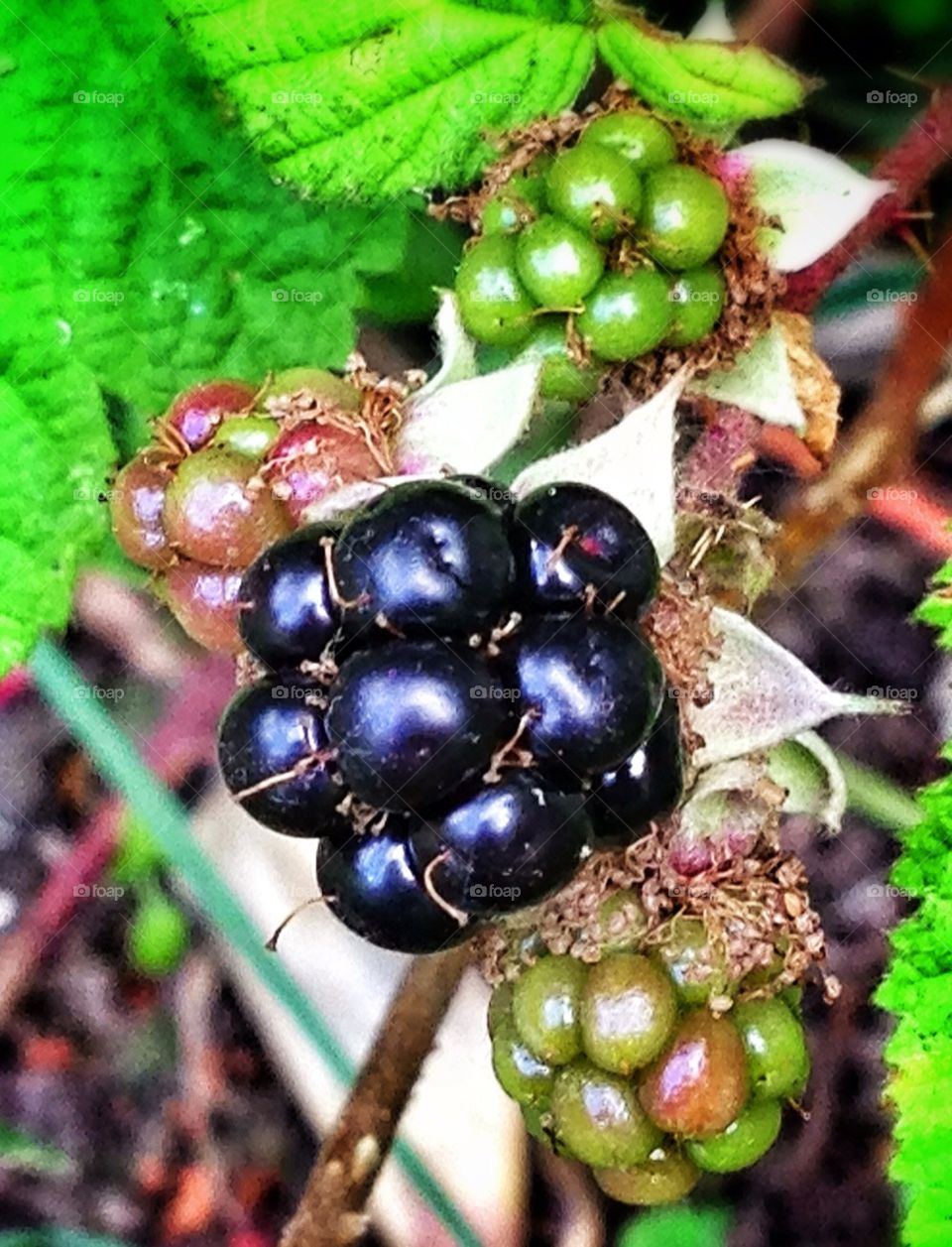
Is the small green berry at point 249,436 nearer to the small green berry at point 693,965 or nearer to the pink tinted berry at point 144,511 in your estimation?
the pink tinted berry at point 144,511

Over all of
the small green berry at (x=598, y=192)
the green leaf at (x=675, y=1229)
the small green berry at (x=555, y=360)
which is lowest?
the green leaf at (x=675, y=1229)

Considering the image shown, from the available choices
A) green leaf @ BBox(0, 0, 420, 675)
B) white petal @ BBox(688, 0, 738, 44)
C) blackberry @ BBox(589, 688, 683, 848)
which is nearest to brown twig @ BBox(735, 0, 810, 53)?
white petal @ BBox(688, 0, 738, 44)

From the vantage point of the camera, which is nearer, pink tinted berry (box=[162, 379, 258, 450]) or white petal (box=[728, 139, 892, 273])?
pink tinted berry (box=[162, 379, 258, 450])

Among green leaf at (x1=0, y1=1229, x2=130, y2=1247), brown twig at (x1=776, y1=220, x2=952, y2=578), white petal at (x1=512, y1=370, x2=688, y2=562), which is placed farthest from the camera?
green leaf at (x1=0, y1=1229, x2=130, y2=1247)

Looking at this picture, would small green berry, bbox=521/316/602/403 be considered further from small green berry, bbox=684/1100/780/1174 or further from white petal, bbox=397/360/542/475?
small green berry, bbox=684/1100/780/1174

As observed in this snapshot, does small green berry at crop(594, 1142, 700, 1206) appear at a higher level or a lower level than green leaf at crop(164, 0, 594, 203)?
lower

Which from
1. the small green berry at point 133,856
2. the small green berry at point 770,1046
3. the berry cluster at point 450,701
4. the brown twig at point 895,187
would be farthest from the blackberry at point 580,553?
the small green berry at point 133,856

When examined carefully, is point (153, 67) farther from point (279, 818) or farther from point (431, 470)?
point (279, 818)
